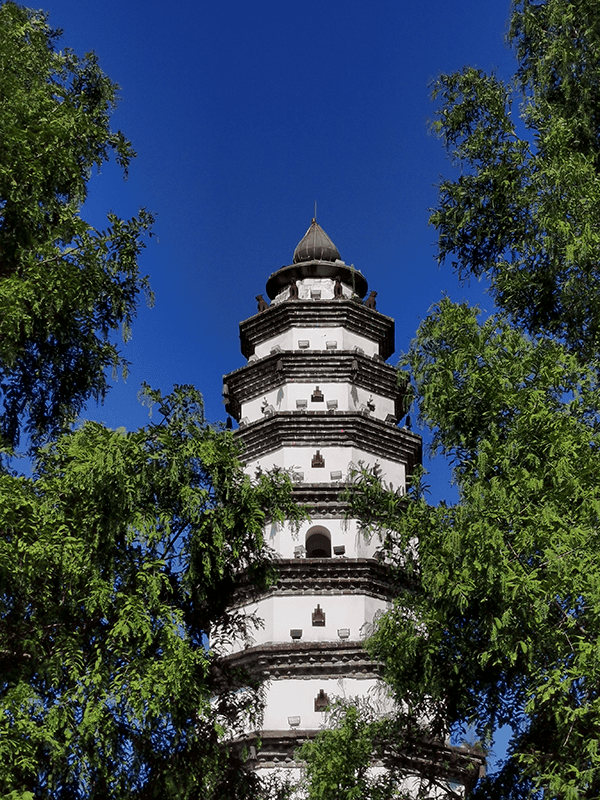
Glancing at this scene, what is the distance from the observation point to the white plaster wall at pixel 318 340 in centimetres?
1941

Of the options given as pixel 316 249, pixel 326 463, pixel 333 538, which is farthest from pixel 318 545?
pixel 316 249

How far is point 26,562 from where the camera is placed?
768 cm

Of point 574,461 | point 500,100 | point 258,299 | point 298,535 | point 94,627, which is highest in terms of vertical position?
point 258,299

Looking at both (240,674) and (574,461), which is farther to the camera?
(240,674)

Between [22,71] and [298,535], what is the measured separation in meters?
8.96

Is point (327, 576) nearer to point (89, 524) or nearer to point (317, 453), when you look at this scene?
point (317, 453)

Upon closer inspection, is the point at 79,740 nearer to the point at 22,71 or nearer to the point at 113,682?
the point at 113,682

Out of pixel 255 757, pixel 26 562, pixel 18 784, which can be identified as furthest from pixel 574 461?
pixel 255 757

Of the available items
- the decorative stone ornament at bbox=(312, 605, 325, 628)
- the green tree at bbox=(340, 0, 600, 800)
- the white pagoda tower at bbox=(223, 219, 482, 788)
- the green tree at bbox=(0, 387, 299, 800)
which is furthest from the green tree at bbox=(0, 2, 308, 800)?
the decorative stone ornament at bbox=(312, 605, 325, 628)

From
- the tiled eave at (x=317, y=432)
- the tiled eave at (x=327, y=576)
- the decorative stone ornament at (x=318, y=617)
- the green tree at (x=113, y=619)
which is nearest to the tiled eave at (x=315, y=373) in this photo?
the tiled eave at (x=317, y=432)

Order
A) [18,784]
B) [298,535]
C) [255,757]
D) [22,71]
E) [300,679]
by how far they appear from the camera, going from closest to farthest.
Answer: [18,784], [22,71], [255,757], [300,679], [298,535]

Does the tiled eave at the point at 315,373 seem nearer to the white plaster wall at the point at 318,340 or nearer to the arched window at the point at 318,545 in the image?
the white plaster wall at the point at 318,340

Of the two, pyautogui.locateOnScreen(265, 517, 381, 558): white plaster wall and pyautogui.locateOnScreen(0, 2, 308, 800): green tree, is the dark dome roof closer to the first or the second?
pyautogui.locateOnScreen(265, 517, 381, 558): white plaster wall

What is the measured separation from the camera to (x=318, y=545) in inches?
695
